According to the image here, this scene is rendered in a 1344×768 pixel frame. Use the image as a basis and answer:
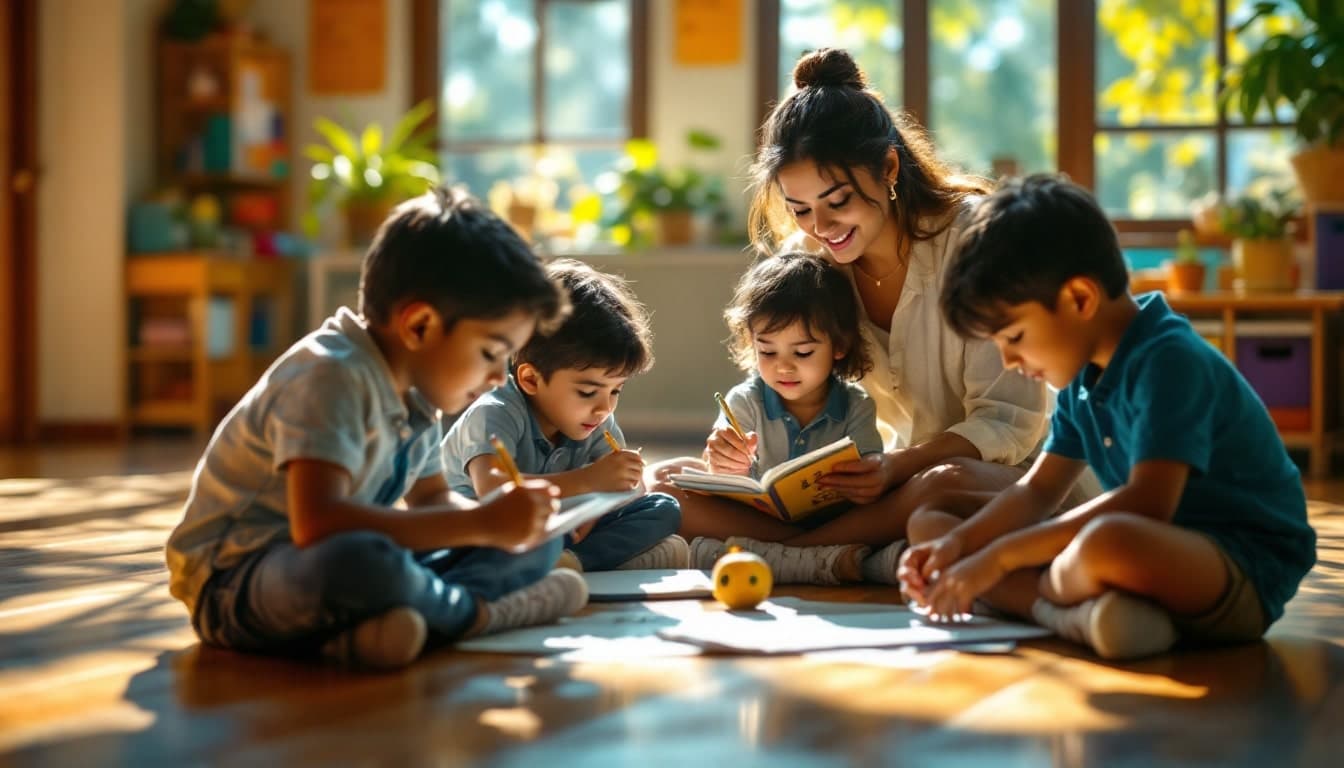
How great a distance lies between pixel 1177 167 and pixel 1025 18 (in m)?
0.78

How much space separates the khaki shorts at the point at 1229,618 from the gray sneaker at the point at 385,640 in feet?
2.80

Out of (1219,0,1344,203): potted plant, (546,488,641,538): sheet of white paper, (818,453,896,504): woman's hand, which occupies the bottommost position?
(818,453,896,504): woman's hand

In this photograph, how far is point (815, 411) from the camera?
96.6 inches

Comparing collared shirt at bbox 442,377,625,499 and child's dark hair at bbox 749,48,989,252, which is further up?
child's dark hair at bbox 749,48,989,252

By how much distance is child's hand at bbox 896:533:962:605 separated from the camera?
1.72 metres

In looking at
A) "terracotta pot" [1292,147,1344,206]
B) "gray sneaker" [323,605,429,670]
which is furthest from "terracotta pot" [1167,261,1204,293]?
"gray sneaker" [323,605,429,670]

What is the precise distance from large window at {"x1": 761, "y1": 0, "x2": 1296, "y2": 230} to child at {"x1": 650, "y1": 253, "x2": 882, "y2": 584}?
2794mm

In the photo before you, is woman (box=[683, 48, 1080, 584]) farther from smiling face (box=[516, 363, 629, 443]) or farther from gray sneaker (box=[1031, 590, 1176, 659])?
gray sneaker (box=[1031, 590, 1176, 659])

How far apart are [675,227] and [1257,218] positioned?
6.28 feet

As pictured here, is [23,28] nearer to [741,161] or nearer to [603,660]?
[741,161]

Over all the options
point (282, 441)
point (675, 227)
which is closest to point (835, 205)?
point (282, 441)

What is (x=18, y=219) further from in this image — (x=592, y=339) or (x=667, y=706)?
(x=667, y=706)

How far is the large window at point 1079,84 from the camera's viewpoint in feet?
16.5

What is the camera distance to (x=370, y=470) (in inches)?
64.1
